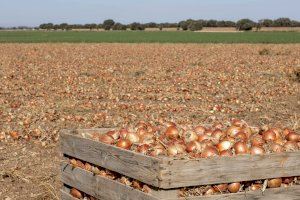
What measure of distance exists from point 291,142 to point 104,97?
985cm

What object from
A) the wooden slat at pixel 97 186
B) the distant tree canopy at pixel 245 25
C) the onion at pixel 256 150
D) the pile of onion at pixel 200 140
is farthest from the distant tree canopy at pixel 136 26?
the onion at pixel 256 150

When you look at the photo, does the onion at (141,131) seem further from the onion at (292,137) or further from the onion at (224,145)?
the onion at (292,137)

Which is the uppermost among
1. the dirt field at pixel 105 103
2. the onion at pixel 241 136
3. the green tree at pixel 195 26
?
the onion at pixel 241 136

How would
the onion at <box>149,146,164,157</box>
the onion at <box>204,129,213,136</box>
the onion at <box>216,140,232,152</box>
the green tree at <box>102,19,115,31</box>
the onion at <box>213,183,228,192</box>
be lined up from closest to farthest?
the onion at <box>213,183,228,192</box> → the onion at <box>149,146,164,157</box> → the onion at <box>216,140,232,152</box> → the onion at <box>204,129,213,136</box> → the green tree at <box>102,19,115,31</box>

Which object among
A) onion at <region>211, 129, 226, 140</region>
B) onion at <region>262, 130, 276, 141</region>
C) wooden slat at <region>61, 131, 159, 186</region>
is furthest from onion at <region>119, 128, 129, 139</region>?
onion at <region>262, 130, 276, 141</region>

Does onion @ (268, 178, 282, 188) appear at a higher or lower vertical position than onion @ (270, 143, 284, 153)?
lower

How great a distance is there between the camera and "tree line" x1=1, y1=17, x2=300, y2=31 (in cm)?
Result: 10268

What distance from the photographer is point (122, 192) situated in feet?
13.8

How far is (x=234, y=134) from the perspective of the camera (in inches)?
197

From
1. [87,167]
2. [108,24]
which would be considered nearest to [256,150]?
[87,167]

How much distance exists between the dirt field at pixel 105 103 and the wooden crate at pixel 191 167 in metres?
1.80

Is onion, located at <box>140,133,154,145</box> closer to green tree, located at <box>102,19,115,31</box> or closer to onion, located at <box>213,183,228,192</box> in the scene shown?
onion, located at <box>213,183,228,192</box>

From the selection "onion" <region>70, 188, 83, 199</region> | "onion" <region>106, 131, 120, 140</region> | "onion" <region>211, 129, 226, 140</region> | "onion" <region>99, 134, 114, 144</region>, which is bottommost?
"onion" <region>70, 188, 83, 199</region>

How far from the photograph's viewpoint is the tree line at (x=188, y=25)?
4043 inches
